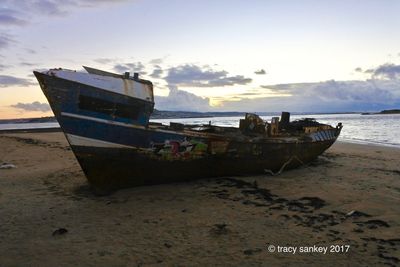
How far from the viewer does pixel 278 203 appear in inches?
329

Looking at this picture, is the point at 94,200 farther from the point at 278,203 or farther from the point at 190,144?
the point at 278,203

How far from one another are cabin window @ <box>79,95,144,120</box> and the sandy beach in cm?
209

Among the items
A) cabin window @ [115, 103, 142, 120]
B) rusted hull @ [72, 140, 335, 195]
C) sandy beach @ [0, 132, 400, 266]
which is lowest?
sandy beach @ [0, 132, 400, 266]

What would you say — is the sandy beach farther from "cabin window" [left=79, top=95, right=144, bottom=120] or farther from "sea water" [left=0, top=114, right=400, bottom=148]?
"sea water" [left=0, top=114, right=400, bottom=148]

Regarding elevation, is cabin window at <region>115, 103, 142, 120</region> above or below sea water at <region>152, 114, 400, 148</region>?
above

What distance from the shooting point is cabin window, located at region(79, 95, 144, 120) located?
8664 mm

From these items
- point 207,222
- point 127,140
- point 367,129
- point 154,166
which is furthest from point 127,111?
point 367,129

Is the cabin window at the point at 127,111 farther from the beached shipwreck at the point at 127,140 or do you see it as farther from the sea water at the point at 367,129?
the sea water at the point at 367,129

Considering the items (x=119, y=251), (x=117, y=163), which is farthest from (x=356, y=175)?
(x=119, y=251)

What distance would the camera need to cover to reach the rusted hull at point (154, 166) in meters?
9.09

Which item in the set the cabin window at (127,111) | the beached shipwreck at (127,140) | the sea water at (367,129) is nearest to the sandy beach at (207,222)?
the beached shipwreck at (127,140)

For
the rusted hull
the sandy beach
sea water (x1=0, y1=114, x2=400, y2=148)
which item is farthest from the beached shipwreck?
sea water (x1=0, y1=114, x2=400, y2=148)

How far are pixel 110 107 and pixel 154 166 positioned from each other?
78.7 inches

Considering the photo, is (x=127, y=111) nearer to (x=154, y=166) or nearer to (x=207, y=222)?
(x=154, y=166)
